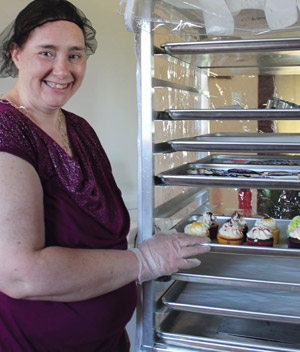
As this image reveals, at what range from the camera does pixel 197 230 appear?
1.46 meters

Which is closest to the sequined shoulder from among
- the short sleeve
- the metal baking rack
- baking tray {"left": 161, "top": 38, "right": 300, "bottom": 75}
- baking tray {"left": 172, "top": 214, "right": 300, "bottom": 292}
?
the short sleeve

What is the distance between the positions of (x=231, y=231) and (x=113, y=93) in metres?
2.49

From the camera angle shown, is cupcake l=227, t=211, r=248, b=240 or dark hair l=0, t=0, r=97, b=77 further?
cupcake l=227, t=211, r=248, b=240

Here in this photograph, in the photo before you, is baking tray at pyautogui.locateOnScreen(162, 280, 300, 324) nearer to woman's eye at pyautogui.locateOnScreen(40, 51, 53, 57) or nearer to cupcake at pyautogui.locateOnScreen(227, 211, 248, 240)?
cupcake at pyautogui.locateOnScreen(227, 211, 248, 240)

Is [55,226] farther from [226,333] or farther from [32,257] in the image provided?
[226,333]

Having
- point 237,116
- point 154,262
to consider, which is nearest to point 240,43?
point 237,116

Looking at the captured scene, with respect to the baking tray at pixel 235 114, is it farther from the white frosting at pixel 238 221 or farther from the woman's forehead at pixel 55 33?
the white frosting at pixel 238 221

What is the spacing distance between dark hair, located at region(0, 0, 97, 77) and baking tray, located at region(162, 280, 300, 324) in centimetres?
87

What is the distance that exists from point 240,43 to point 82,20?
507 mm

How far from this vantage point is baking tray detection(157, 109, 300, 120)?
1.12 meters

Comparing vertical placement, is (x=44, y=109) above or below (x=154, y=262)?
above

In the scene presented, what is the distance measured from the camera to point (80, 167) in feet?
4.10

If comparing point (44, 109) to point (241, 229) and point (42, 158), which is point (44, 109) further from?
point (241, 229)

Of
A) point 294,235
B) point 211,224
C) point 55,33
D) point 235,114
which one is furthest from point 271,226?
point 55,33
